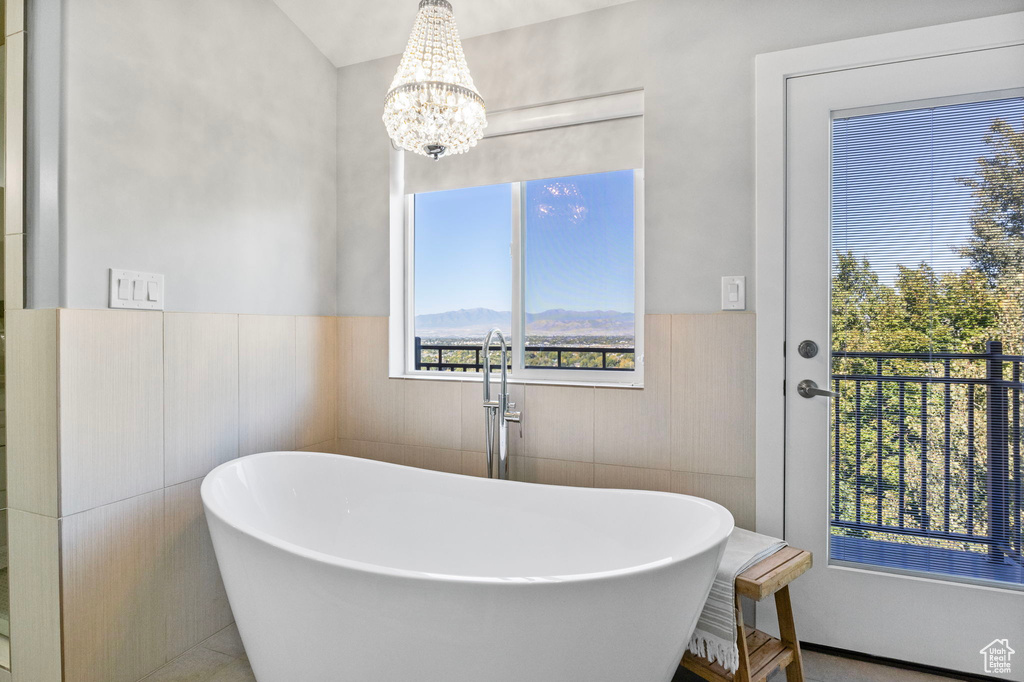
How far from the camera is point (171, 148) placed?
1832 millimetres

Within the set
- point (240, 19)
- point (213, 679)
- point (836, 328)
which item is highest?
point (240, 19)

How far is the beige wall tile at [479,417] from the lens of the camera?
2260 mm

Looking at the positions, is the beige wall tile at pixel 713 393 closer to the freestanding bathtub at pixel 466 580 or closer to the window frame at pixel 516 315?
the window frame at pixel 516 315

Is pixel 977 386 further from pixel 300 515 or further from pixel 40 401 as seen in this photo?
pixel 40 401

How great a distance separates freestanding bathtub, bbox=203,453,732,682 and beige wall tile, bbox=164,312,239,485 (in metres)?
0.16

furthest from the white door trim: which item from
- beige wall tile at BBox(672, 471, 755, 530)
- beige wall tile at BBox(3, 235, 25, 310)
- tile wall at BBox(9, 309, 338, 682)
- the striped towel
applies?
beige wall tile at BBox(3, 235, 25, 310)

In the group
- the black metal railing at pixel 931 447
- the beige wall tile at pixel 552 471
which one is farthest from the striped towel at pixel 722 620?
the beige wall tile at pixel 552 471

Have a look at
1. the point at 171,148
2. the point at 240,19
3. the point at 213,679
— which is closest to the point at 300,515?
the point at 213,679

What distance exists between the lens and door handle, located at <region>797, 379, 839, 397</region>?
1.82 meters

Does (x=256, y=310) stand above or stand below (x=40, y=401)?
above

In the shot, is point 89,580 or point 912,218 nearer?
point 89,580

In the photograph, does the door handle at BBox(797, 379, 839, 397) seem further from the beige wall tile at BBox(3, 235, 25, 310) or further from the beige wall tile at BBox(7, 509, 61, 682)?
the beige wall tile at BBox(3, 235, 25, 310)

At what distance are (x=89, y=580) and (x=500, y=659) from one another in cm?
130

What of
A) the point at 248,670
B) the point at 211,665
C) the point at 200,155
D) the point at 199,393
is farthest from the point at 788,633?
the point at 200,155
